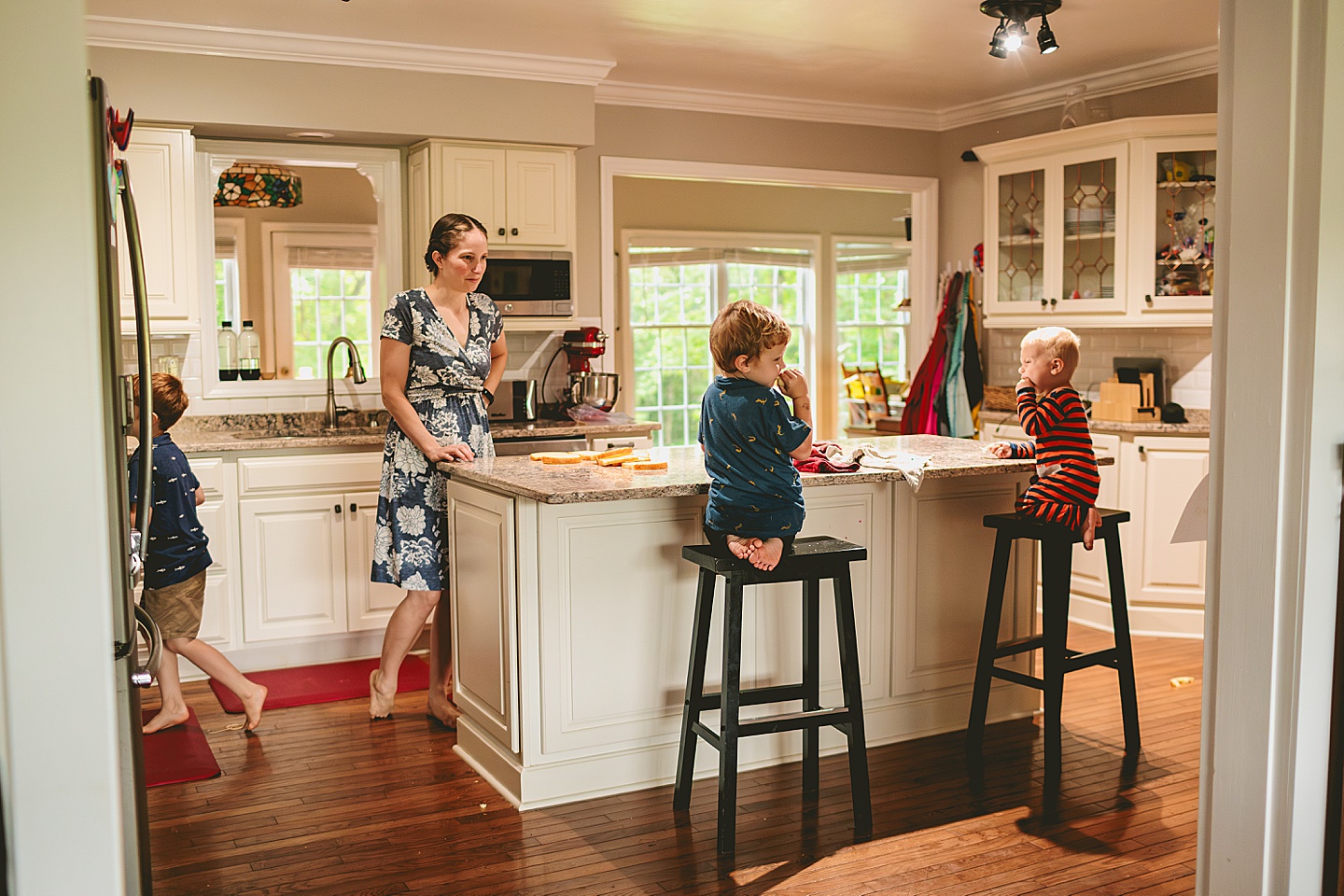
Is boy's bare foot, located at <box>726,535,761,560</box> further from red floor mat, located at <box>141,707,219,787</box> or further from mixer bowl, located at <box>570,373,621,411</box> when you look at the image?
mixer bowl, located at <box>570,373,621,411</box>

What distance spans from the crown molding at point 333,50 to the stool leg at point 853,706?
9.30 ft

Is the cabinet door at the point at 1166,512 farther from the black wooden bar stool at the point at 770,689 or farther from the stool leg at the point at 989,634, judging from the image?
the black wooden bar stool at the point at 770,689

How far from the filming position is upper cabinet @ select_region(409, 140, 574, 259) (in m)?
4.72

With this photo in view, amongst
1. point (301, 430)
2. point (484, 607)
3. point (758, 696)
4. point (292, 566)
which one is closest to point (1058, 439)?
point (758, 696)

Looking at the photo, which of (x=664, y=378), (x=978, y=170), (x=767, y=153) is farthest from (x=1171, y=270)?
(x=664, y=378)

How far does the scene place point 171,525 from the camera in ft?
11.0

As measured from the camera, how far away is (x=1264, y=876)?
1964mm

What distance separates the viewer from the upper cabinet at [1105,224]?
488 centimetres

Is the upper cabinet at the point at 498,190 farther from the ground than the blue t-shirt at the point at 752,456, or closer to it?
farther from the ground

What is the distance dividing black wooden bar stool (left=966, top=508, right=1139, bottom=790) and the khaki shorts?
2262mm

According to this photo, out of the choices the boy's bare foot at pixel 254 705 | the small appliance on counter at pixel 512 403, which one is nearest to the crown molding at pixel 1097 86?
the small appliance on counter at pixel 512 403

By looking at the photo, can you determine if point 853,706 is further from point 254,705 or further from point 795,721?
point 254,705

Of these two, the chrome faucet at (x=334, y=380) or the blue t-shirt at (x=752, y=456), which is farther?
the chrome faucet at (x=334, y=380)

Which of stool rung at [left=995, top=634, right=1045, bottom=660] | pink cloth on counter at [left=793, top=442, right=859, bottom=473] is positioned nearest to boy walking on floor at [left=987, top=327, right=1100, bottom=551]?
stool rung at [left=995, top=634, right=1045, bottom=660]
